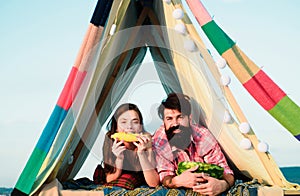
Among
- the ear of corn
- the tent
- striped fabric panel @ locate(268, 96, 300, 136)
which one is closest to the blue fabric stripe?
the tent

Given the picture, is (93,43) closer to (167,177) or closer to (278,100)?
(167,177)

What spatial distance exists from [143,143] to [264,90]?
0.98 meters

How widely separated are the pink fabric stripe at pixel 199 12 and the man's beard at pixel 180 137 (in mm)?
824

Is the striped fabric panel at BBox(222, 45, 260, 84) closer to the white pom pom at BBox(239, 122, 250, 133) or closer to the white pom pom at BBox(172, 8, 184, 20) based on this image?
the white pom pom at BBox(239, 122, 250, 133)

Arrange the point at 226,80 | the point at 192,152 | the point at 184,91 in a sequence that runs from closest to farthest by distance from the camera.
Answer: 1. the point at 226,80
2. the point at 192,152
3. the point at 184,91

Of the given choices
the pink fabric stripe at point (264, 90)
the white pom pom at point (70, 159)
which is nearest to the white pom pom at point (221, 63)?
the pink fabric stripe at point (264, 90)

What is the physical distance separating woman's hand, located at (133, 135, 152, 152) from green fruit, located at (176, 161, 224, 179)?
11.4 inches

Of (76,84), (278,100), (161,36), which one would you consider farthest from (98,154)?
(278,100)

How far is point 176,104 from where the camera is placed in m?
3.84

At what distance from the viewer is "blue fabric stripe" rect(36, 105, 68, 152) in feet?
11.8

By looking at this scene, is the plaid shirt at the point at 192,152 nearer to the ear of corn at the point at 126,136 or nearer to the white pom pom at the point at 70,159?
the ear of corn at the point at 126,136

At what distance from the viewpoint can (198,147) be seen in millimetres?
3887

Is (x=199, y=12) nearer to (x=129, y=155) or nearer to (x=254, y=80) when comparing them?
(x=254, y=80)

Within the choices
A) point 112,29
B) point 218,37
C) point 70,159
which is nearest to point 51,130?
point 70,159
